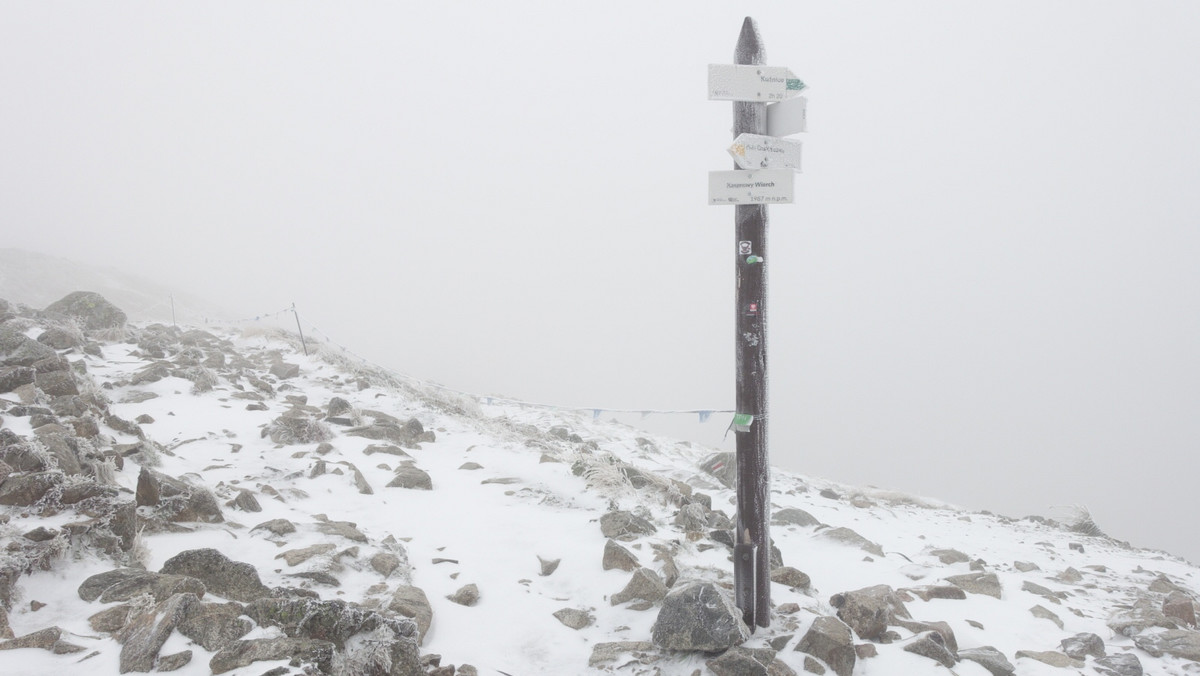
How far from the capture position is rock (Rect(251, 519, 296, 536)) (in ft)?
15.6

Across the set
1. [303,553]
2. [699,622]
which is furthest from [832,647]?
[303,553]

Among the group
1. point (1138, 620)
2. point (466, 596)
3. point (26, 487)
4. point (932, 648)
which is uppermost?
point (26, 487)

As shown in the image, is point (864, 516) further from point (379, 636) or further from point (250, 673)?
point (250, 673)

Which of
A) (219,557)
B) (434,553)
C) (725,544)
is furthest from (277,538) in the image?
(725,544)

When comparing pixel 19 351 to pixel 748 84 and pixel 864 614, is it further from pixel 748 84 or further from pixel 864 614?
pixel 864 614

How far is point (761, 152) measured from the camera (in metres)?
3.95

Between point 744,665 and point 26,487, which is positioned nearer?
point 744,665

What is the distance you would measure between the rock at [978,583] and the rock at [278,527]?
20.7ft

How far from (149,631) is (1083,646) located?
21.5 feet

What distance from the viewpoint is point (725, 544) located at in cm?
558

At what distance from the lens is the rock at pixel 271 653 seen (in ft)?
9.70

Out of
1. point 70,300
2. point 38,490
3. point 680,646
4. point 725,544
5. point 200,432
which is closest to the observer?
point 680,646

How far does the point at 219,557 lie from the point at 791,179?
4.54 metres

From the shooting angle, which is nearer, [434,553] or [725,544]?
[434,553]
